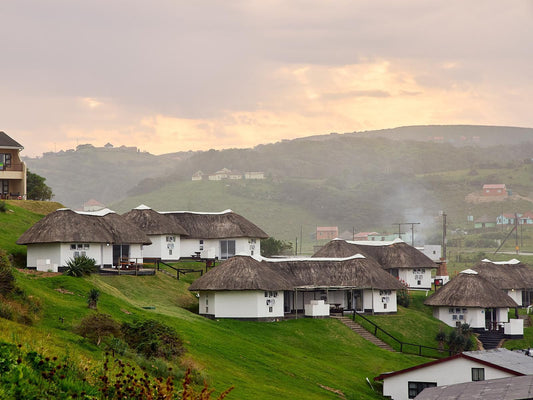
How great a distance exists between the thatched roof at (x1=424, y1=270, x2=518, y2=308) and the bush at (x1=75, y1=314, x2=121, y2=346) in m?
44.6

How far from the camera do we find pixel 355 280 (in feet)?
237

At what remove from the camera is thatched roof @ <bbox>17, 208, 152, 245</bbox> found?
6319cm

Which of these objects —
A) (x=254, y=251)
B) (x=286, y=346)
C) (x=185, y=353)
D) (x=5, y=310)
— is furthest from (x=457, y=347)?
(x=5, y=310)

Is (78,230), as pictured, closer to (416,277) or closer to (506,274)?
(416,277)

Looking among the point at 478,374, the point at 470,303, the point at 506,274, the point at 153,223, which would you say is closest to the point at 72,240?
the point at 153,223

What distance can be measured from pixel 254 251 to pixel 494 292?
22.0 meters

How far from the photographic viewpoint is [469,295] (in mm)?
76875

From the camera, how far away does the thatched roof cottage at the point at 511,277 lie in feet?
290

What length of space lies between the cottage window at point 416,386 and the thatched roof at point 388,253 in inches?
1357

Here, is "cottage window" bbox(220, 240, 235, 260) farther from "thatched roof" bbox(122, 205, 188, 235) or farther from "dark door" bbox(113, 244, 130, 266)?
"dark door" bbox(113, 244, 130, 266)

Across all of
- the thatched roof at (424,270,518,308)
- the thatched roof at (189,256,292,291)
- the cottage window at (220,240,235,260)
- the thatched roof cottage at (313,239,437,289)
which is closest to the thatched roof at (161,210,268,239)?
the cottage window at (220,240,235,260)

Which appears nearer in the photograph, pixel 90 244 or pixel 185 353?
pixel 185 353

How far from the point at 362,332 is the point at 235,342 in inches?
684

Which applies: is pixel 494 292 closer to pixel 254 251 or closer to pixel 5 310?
pixel 254 251
